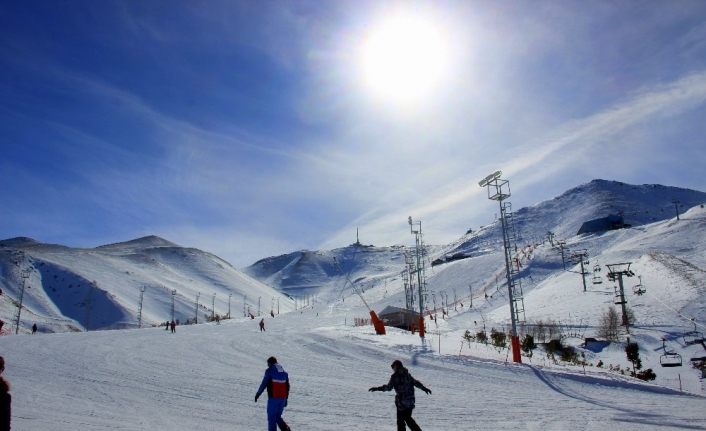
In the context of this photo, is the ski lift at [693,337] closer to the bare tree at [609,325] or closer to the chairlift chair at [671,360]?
the chairlift chair at [671,360]

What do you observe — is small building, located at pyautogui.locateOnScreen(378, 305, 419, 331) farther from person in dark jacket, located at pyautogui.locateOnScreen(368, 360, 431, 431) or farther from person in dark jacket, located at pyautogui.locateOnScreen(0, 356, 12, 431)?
person in dark jacket, located at pyautogui.locateOnScreen(0, 356, 12, 431)

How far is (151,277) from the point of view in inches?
6329

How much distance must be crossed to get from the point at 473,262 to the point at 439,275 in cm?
966

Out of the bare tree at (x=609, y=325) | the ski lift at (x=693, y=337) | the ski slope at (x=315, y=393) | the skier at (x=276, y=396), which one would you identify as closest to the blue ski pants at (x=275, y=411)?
the skier at (x=276, y=396)

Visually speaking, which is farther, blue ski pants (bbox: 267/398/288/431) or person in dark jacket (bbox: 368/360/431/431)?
blue ski pants (bbox: 267/398/288/431)

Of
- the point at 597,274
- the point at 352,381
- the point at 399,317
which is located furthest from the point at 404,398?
the point at 597,274

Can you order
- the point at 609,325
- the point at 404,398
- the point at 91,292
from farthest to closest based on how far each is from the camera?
the point at 91,292 → the point at 609,325 → the point at 404,398

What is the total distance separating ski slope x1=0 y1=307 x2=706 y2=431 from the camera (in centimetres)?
1296

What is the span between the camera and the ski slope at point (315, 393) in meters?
13.0

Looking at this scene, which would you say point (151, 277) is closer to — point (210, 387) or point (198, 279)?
point (198, 279)

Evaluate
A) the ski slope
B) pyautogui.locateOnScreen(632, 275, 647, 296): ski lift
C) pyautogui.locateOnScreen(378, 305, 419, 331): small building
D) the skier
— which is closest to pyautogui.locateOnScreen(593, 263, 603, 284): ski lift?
pyautogui.locateOnScreen(632, 275, 647, 296): ski lift

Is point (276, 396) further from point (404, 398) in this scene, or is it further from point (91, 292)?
point (91, 292)

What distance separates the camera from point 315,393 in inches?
689

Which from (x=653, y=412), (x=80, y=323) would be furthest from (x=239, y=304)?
(x=653, y=412)
